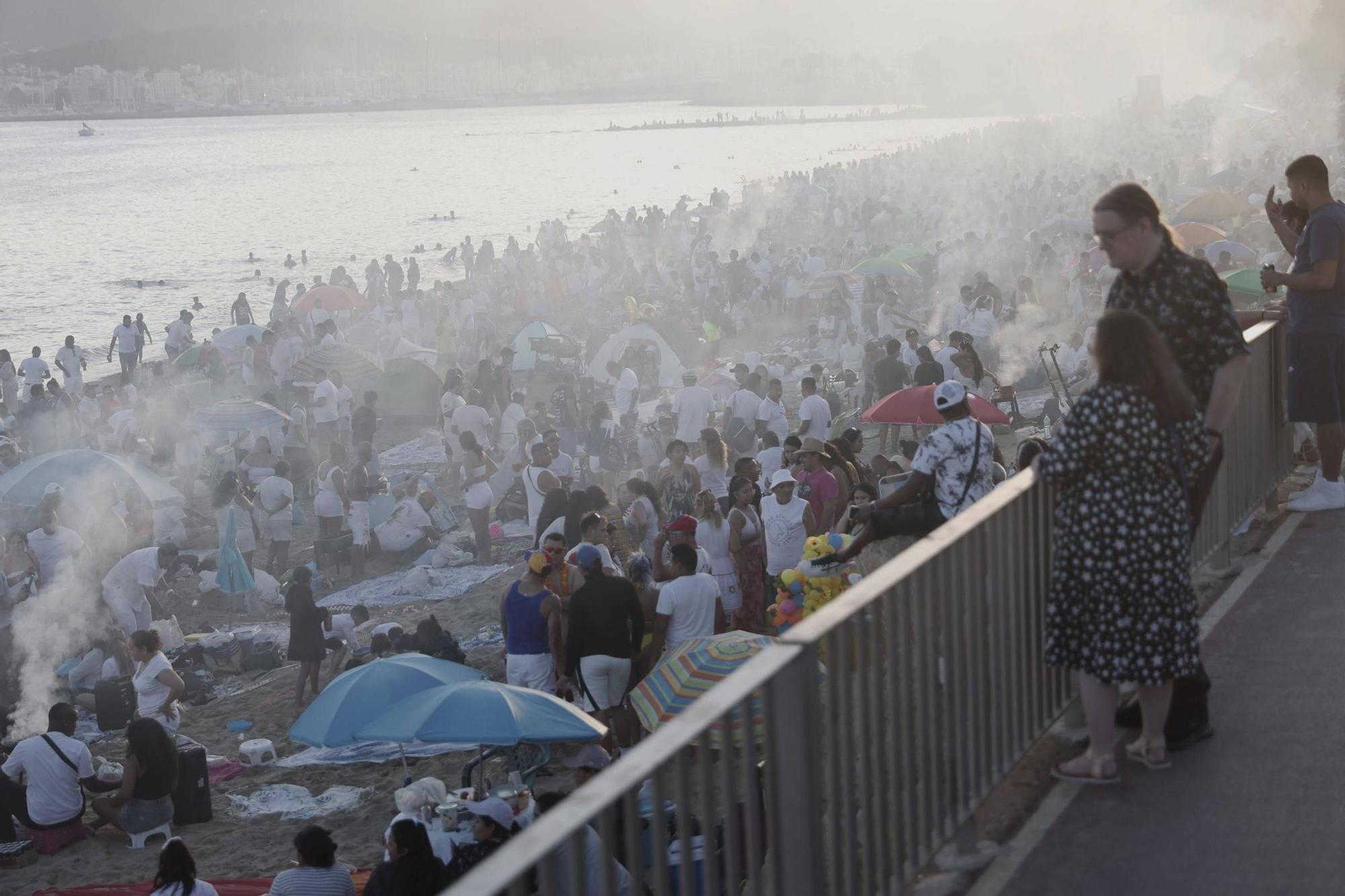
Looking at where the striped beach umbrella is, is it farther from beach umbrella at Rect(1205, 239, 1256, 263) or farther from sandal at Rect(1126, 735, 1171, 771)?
beach umbrella at Rect(1205, 239, 1256, 263)

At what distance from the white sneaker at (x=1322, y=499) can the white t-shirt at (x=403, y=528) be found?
11507mm

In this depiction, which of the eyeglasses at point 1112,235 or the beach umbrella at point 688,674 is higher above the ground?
the eyeglasses at point 1112,235

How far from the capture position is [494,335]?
27891mm

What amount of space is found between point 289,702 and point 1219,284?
970 centimetres

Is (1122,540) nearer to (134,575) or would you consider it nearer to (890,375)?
(134,575)

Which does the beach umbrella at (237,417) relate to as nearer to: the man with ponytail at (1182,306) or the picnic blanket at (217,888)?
the picnic blanket at (217,888)

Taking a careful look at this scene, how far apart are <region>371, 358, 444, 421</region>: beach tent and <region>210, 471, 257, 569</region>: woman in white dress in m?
7.85

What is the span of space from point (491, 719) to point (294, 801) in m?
2.74

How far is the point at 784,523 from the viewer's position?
404 inches

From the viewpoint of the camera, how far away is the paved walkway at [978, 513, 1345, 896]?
3703 millimetres

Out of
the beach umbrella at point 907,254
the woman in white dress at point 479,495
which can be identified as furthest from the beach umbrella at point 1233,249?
the woman in white dress at point 479,495

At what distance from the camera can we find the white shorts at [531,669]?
9453 millimetres

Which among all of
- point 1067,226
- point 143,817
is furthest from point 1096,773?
point 1067,226

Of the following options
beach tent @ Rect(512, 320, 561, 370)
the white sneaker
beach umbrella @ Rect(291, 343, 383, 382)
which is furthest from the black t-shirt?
beach tent @ Rect(512, 320, 561, 370)
